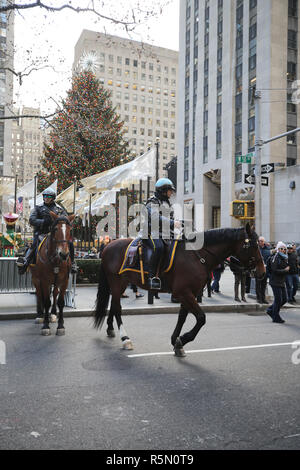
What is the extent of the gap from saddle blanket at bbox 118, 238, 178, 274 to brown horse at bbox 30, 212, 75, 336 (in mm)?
1259

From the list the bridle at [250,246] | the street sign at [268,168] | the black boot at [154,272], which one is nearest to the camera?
the black boot at [154,272]

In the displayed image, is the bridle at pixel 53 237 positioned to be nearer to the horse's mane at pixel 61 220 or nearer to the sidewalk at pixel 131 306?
the horse's mane at pixel 61 220

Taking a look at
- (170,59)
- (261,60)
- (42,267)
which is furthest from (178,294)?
(170,59)

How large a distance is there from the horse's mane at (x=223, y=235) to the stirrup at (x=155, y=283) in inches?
42.6

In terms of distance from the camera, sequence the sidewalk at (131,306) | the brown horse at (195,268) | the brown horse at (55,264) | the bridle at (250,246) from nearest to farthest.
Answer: the brown horse at (195,268), the bridle at (250,246), the brown horse at (55,264), the sidewalk at (131,306)

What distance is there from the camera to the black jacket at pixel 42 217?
27.3 feet

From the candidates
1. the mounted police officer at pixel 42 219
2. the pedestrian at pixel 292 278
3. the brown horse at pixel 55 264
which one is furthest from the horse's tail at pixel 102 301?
the pedestrian at pixel 292 278

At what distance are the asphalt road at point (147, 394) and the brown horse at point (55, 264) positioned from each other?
1.91ft

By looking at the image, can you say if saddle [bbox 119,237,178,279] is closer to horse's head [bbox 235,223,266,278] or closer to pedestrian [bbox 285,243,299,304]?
horse's head [bbox 235,223,266,278]

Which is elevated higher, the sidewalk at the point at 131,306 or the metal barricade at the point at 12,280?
the metal barricade at the point at 12,280

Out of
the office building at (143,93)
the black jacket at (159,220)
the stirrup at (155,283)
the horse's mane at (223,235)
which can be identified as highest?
the office building at (143,93)

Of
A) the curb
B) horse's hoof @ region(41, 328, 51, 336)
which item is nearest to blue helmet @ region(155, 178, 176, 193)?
horse's hoof @ region(41, 328, 51, 336)

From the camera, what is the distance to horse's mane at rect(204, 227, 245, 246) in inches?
257

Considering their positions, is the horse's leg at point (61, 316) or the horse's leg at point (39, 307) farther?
the horse's leg at point (39, 307)
